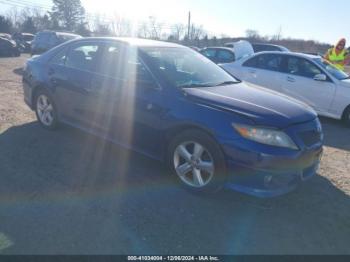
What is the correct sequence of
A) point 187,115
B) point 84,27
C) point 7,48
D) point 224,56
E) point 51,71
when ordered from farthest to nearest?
point 84,27, point 7,48, point 224,56, point 51,71, point 187,115

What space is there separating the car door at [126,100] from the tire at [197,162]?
0.30 m

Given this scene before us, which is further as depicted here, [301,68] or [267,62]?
[267,62]

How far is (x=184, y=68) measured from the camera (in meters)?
4.41

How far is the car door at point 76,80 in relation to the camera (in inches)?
185

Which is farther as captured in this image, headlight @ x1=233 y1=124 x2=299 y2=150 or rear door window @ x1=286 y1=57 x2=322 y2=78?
rear door window @ x1=286 y1=57 x2=322 y2=78

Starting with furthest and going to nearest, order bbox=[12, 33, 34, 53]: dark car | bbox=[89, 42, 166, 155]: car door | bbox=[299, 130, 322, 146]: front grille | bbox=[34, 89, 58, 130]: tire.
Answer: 1. bbox=[12, 33, 34, 53]: dark car
2. bbox=[34, 89, 58, 130]: tire
3. bbox=[89, 42, 166, 155]: car door
4. bbox=[299, 130, 322, 146]: front grille

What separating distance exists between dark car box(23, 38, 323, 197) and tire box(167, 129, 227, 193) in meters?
0.01

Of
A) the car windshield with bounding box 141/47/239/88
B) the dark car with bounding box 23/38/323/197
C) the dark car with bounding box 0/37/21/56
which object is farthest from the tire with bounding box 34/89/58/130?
the dark car with bounding box 0/37/21/56

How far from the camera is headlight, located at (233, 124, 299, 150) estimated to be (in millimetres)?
3256

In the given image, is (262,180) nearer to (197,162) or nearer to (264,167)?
(264,167)

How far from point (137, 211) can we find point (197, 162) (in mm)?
837

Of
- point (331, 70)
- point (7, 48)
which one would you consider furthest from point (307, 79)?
point (7, 48)

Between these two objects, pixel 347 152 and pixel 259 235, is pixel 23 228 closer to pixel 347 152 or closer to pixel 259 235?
pixel 259 235

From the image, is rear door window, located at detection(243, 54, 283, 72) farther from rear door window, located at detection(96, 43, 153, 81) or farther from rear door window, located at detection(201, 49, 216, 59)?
rear door window, located at detection(201, 49, 216, 59)
